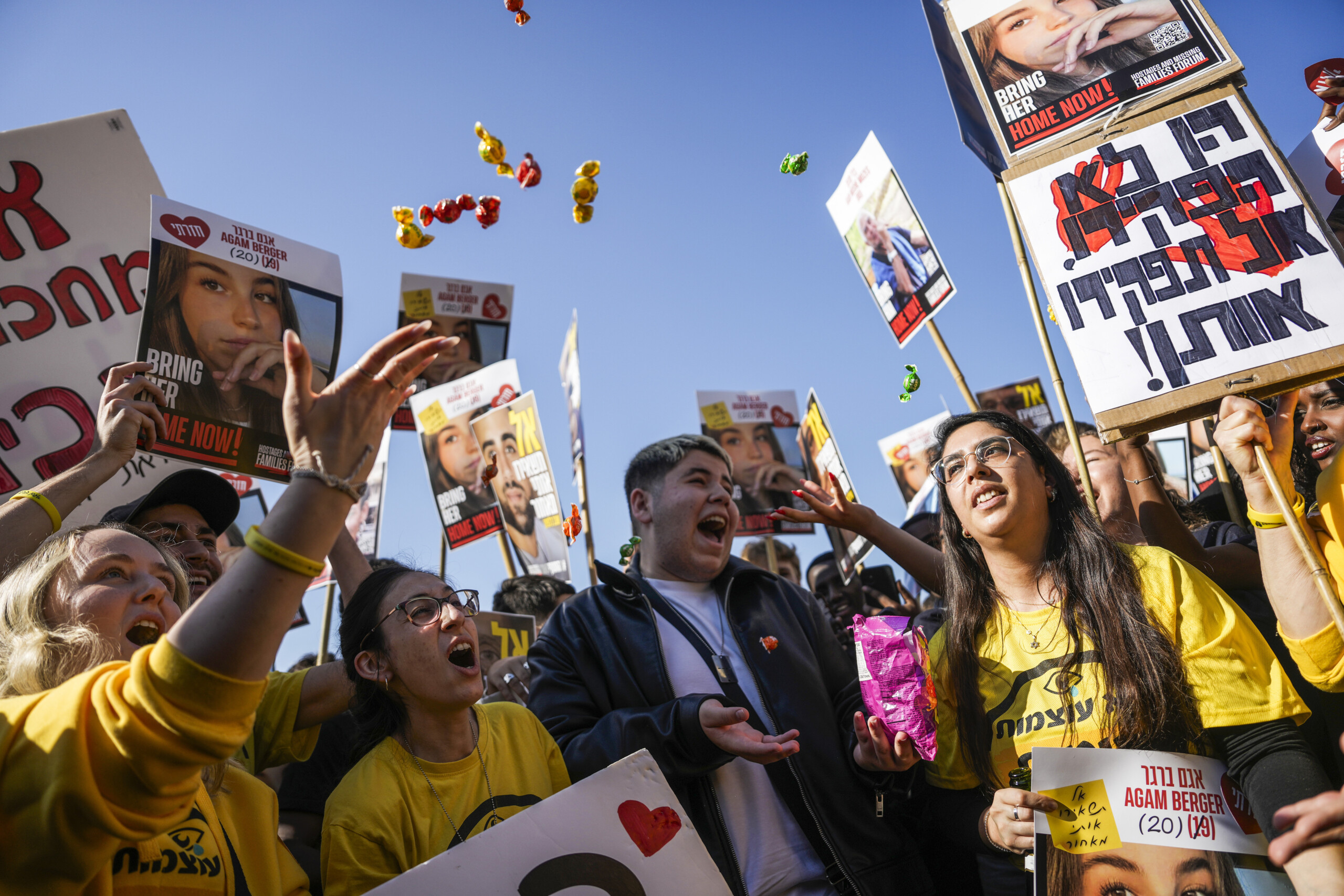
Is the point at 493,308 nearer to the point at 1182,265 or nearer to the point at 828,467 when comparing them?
the point at 828,467

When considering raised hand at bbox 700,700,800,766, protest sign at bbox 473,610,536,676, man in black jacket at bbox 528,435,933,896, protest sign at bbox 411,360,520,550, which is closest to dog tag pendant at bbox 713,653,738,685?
man in black jacket at bbox 528,435,933,896

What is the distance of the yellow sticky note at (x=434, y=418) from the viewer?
649 centimetres

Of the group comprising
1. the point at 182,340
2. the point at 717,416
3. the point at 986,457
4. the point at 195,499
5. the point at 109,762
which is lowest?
the point at 109,762

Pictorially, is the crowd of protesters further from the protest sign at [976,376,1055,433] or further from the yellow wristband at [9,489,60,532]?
the protest sign at [976,376,1055,433]

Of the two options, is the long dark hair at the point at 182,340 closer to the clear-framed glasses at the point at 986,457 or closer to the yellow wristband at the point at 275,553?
the yellow wristband at the point at 275,553

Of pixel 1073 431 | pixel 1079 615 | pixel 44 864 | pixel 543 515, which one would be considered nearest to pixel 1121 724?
pixel 1079 615

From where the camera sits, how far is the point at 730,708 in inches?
92.6

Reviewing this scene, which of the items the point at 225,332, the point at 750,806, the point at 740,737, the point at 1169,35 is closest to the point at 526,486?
the point at 225,332

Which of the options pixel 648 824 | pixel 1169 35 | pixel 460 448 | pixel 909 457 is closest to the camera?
pixel 648 824

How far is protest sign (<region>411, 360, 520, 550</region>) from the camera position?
6328 millimetres

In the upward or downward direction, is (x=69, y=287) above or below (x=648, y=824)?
above

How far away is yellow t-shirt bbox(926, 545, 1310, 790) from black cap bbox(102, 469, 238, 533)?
2702mm

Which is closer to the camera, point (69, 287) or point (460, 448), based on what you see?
point (69, 287)

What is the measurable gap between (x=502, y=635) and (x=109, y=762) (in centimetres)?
374
